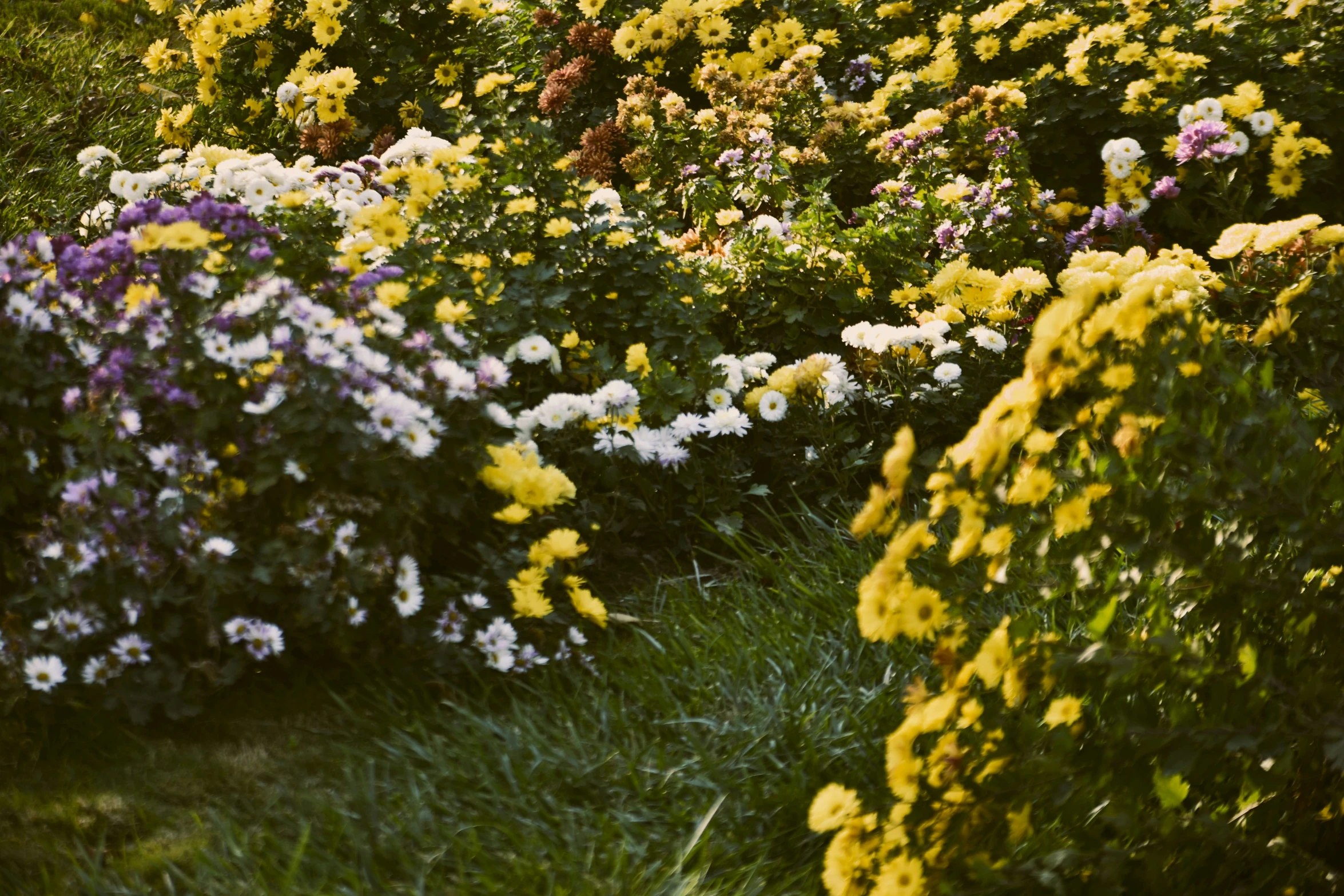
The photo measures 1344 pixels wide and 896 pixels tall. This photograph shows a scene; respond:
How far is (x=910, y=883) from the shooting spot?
1.48 m

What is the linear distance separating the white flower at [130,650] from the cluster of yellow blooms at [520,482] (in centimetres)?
69

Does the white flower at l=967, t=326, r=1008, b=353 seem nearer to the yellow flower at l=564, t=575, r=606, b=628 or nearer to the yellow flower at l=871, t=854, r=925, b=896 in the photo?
the yellow flower at l=564, t=575, r=606, b=628

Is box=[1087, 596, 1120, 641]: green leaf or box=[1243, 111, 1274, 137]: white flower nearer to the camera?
box=[1087, 596, 1120, 641]: green leaf

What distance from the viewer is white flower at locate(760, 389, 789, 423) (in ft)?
9.55

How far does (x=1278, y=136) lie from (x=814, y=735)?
10.8ft

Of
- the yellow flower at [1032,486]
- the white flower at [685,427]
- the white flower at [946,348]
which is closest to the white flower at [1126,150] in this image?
the white flower at [946,348]

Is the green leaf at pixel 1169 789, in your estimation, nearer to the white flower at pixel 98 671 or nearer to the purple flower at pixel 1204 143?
the white flower at pixel 98 671

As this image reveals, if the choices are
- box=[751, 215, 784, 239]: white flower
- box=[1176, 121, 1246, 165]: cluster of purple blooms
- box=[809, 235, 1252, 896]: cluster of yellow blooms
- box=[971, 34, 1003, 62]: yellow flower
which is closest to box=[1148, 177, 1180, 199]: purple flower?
box=[1176, 121, 1246, 165]: cluster of purple blooms

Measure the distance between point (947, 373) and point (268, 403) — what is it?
1839mm

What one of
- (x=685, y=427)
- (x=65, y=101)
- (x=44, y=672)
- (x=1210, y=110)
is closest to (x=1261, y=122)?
(x=1210, y=110)

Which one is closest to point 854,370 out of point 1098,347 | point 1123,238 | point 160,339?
point 1123,238

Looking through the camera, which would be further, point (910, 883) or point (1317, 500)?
point (1317, 500)

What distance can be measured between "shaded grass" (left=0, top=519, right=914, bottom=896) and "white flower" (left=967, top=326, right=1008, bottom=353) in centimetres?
107

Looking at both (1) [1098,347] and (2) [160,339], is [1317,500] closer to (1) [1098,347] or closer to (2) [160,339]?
(1) [1098,347]
